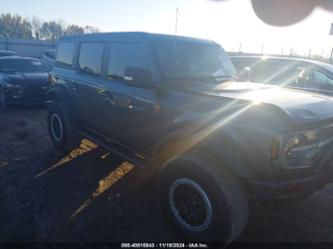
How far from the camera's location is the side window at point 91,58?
4652mm

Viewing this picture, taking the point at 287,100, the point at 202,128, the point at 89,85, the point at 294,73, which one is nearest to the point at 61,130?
the point at 89,85

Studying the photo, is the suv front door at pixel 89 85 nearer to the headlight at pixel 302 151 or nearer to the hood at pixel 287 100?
the hood at pixel 287 100

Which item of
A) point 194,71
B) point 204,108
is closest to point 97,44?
point 194,71

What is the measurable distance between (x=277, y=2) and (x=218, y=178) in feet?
23.1

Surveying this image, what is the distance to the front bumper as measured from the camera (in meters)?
2.71

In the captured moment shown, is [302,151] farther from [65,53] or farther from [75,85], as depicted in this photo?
[65,53]

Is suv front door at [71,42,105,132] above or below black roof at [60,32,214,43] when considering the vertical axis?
below

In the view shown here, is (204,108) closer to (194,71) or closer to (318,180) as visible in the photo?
(194,71)

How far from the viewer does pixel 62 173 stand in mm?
4883

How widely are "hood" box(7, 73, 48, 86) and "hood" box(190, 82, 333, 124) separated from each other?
22.7ft

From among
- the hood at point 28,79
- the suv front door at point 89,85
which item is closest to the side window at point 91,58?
the suv front door at point 89,85

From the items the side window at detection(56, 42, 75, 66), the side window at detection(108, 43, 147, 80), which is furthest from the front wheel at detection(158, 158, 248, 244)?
the side window at detection(56, 42, 75, 66)

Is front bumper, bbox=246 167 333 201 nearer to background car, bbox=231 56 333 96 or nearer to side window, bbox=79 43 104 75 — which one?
side window, bbox=79 43 104 75

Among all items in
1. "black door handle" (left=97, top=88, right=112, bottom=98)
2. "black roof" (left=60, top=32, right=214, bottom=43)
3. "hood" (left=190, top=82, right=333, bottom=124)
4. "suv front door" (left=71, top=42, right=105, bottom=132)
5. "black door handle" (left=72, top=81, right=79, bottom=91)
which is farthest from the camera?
"black door handle" (left=72, top=81, right=79, bottom=91)
